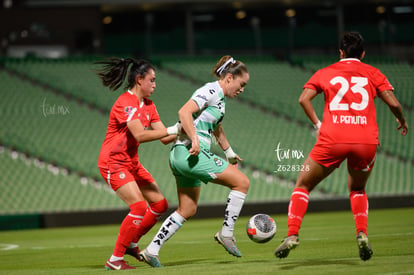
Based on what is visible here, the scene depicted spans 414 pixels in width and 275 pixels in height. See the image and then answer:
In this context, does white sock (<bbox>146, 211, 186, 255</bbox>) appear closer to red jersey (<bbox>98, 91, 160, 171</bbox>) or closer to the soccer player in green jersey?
the soccer player in green jersey

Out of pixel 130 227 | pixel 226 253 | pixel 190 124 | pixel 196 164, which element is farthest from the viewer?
pixel 226 253

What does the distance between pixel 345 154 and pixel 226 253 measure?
2.98 meters

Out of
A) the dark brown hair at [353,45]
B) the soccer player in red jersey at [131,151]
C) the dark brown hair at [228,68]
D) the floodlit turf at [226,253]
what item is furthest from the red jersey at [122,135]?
the dark brown hair at [353,45]

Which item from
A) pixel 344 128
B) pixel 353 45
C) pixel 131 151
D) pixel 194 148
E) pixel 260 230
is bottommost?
pixel 260 230

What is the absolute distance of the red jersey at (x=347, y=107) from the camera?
6.39 m

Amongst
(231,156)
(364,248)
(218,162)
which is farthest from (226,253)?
(364,248)

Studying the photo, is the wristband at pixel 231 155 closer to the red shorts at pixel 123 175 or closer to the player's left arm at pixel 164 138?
the player's left arm at pixel 164 138

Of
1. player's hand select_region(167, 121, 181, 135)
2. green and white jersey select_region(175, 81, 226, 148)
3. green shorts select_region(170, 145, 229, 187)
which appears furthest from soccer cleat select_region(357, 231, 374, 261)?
player's hand select_region(167, 121, 181, 135)

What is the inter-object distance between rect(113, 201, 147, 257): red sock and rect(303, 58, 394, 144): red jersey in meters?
2.13

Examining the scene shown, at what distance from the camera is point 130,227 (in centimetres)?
733

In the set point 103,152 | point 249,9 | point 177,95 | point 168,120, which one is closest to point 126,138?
point 103,152

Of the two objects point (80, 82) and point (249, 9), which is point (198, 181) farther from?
point (249, 9)

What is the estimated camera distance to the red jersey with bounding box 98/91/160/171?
24.0 feet

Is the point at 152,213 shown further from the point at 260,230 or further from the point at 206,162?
the point at 260,230
